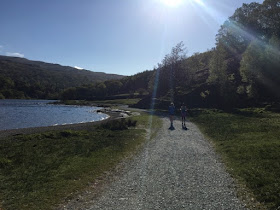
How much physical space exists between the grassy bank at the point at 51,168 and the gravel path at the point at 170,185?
1334mm

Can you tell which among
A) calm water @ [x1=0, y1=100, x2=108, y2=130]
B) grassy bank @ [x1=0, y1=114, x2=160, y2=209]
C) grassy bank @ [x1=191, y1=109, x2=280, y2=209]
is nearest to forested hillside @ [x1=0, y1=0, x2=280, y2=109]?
calm water @ [x1=0, y1=100, x2=108, y2=130]

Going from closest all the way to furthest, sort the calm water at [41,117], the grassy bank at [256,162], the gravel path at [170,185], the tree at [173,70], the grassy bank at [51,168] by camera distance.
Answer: the gravel path at [170,185] < the grassy bank at [256,162] < the grassy bank at [51,168] < the calm water at [41,117] < the tree at [173,70]

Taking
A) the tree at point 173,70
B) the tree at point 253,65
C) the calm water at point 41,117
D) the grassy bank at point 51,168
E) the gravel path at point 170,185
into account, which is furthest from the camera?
the tree at point 173,70

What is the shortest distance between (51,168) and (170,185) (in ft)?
23.7

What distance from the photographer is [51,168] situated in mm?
13711

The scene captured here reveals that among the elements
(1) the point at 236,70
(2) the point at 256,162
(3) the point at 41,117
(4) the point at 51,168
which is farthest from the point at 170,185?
(1) the point at 236,70

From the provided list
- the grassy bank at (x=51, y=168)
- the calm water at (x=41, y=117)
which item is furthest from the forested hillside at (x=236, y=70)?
the grassy bank at (x=51, y=168)

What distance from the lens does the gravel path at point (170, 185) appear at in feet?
29.5

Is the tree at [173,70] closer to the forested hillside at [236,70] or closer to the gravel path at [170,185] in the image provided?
the forested hillside at [236,70]

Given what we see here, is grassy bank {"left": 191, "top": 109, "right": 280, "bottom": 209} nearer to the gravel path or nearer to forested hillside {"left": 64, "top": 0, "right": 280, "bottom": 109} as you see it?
the gravel path

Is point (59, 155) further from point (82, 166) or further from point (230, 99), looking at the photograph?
point (230, 99)

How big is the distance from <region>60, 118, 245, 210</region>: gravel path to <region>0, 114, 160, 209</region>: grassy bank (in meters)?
1.33

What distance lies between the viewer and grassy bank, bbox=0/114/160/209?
977 centimetres

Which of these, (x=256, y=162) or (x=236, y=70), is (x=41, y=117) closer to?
(x=256, y=162)
